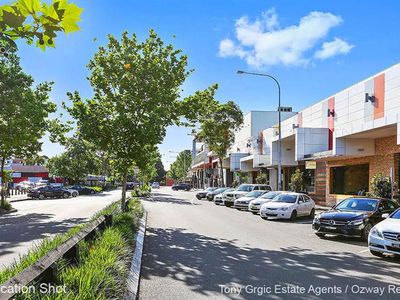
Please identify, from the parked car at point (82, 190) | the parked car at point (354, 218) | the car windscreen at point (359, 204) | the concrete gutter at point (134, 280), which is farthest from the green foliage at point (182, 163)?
the concrete gutter at point (134, 280)

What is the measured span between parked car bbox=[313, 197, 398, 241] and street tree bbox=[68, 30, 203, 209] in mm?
7424

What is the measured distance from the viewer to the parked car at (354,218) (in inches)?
524

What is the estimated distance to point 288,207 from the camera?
20344 mm

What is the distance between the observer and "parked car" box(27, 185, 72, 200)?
44.3m

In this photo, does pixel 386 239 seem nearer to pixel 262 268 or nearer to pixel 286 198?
pixel 262 268

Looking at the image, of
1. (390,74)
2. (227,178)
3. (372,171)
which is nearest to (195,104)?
(390,74)

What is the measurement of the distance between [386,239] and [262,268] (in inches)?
138

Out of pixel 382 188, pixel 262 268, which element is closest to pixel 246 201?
pixel 382 188

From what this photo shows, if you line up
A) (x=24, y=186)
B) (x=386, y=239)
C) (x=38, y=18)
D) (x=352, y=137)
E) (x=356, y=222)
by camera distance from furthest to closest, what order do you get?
(x=24, y=186), (x=352, y=137), (x=356, y=222), (x=386, y=239), (x=38, y=18)

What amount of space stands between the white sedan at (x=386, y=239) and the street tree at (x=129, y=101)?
9370 mm

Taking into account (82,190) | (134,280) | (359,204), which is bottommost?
(82,190)

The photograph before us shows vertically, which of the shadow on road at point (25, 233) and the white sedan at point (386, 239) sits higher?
the white sedan at point (386, 239)

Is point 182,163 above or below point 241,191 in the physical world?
above

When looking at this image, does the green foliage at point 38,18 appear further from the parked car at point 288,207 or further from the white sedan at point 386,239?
the parked car at point 288,207
